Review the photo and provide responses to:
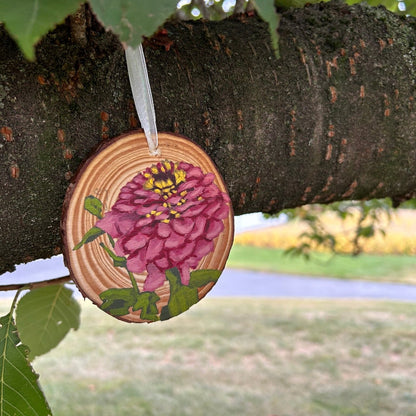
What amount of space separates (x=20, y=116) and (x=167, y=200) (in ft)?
0.88

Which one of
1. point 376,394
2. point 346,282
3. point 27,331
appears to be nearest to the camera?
point 27,331

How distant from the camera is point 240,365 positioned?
618cm

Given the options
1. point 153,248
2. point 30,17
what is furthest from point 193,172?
point 30,17

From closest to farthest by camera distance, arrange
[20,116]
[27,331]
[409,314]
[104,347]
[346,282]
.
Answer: [20,116], [27,331], [104,347], [409,314], [346,282]

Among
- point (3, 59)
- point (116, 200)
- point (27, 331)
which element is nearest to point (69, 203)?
point (116, 200)

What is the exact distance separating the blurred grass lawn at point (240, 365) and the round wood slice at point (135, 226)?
437 centimetres

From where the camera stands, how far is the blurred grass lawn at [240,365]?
5141 mm

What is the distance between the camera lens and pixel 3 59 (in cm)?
79

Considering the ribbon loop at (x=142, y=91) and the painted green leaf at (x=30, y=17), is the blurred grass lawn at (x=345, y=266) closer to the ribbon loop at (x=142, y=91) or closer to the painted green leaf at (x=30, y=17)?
the ribbon loop at (x=142, y=91)

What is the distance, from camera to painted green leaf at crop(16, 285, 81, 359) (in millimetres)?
1288

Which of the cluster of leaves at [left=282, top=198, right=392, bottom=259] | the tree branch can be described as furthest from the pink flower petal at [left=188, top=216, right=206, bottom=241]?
the cluster of leaves at [left=282, top=198, right=392, bottom=259]

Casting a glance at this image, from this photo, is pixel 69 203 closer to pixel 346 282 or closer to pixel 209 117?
pixel 209 117

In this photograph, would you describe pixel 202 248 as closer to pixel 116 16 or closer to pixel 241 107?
pixel 241 107

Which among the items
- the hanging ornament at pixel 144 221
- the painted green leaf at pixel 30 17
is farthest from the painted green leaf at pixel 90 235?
the painted green leaf at pixel 30 17
